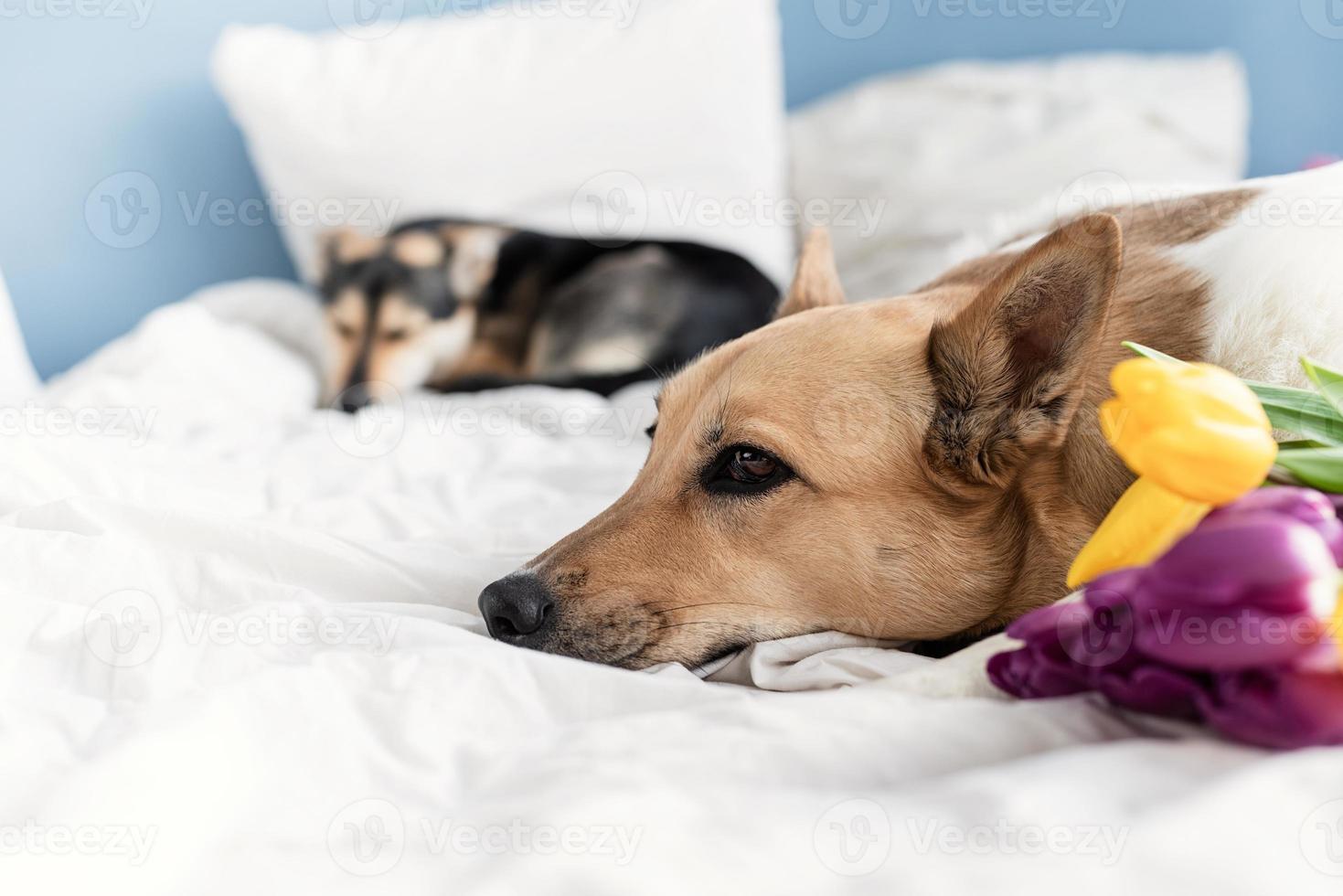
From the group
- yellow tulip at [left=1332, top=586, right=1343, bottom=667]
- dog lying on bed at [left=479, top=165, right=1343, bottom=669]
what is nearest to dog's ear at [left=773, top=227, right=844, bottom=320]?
dog lying on bed at [left=479, top=165, right=1343, bottom=669]

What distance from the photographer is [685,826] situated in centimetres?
81

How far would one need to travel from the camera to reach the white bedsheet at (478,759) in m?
0.76

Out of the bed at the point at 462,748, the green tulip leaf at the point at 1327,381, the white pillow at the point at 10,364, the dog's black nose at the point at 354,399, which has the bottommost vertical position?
the dog's black nose at the point at 354,399

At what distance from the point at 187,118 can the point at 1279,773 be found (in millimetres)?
4136

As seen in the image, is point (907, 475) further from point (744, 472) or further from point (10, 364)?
point (10, 364)

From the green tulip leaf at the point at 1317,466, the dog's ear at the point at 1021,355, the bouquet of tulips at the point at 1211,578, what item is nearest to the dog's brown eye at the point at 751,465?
the dog's ear at the point at 1021,355

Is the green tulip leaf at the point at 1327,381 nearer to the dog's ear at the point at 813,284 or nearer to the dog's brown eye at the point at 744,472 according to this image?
the dog's brown eye at the point at 744,472

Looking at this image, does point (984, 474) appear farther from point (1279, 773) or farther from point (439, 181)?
point (439, 181)

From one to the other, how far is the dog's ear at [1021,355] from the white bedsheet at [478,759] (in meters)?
0.31

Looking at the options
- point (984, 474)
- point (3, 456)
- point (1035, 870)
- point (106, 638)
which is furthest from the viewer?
point (3, 456)

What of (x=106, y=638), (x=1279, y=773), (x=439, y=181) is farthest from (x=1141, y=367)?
(x=439, y=181)

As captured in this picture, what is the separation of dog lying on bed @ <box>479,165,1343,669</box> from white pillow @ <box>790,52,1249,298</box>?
176 centimetres

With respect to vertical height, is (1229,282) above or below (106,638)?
above

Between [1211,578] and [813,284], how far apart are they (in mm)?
1222
